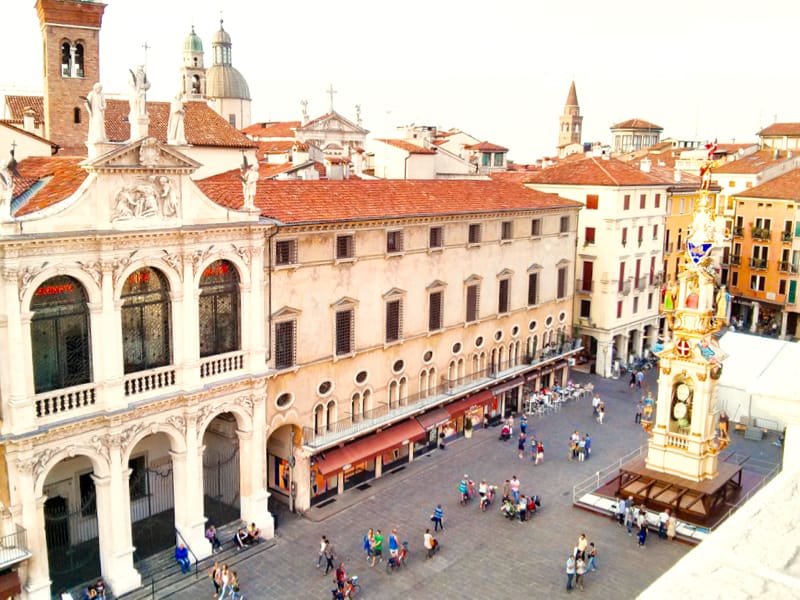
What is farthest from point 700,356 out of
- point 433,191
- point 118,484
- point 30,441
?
point 30,441

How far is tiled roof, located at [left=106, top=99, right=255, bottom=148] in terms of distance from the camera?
39688 millimetres

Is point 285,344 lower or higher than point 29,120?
lower

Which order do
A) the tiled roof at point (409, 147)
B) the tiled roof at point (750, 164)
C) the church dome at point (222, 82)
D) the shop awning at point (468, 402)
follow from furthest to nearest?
the church dome at point (222, 82) < the tiled roof at point (750, 164) < the tiled roof at point (409, 147) < the shop awning at point (468, 402)

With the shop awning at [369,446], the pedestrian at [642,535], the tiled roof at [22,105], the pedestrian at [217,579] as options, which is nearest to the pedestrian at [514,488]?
the shop awning at [369,446]

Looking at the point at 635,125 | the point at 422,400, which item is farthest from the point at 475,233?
the point at 635,125

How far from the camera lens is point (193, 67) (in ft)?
292

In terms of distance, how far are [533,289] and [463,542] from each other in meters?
18.9

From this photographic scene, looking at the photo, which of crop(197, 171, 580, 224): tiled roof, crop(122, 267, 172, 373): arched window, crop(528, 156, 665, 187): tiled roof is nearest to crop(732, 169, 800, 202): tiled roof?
crop(528, 156, 665, 187): tiled roof

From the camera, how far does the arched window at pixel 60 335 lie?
863 inches

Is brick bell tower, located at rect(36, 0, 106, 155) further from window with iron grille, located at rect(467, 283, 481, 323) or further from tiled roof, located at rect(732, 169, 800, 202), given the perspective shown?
tiled roof, located at rect(732, 169, 800, 202)

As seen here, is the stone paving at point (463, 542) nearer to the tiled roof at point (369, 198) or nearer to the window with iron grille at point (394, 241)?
the window with iron grille at point (394, 241)

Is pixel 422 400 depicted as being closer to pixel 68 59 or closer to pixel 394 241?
pixel 394 241

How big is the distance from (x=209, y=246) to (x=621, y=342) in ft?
113

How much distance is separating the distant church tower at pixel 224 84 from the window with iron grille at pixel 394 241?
6569 centimetres
